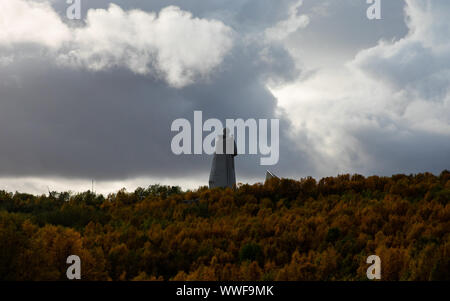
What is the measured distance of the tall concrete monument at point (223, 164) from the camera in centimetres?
2306

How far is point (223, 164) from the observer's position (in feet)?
76.1

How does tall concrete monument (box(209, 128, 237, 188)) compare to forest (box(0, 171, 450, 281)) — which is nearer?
forest (box(0, 171, 450, 281))

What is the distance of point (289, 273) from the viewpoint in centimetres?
930

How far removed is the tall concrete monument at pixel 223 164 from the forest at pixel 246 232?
225 cm

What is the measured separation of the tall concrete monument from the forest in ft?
7.38

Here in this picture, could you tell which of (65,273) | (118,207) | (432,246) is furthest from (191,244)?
(118,207)

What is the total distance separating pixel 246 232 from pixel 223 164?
371 inches

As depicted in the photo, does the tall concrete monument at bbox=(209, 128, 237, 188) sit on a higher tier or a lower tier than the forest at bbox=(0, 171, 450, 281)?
higher

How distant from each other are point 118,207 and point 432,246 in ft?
43.6

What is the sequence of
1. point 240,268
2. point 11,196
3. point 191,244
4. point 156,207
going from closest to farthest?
point 240,268, point 191,244, point 156,207, point 11,196

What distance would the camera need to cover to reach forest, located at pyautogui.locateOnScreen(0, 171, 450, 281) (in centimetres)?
963

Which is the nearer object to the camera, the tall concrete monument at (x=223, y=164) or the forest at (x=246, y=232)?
the forest at (x=246, y=232)
